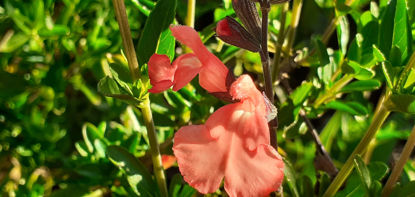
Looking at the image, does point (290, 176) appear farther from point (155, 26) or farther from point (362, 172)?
point (155, 26)

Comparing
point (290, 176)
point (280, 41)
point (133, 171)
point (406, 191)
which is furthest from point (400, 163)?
point (133, 171)

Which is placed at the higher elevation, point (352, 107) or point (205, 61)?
point (205, 61)

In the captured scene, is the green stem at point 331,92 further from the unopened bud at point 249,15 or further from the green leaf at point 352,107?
the unopened bud at point 249,15

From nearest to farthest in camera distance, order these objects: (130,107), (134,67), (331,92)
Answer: (134,67), (331,92), (130,107)

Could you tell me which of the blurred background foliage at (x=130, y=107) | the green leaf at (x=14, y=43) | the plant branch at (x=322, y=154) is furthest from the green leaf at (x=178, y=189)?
the green leaf at (x=14, y=43)

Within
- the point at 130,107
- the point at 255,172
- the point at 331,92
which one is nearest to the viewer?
the point at 255,172

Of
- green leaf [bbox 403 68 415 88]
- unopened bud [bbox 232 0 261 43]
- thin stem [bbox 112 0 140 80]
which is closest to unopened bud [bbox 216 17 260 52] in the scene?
unopened bud [bbox 232 0 261 43]
